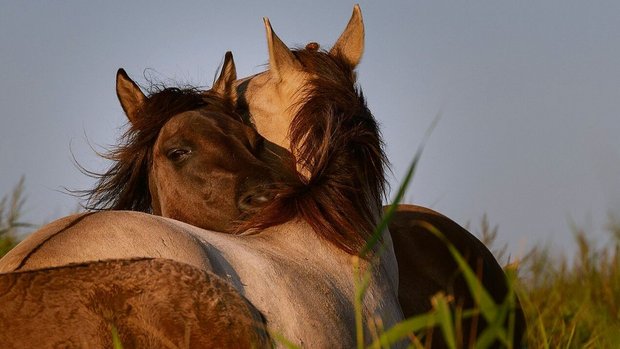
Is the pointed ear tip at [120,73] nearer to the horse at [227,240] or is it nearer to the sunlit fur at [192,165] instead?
the horse at [227,240]

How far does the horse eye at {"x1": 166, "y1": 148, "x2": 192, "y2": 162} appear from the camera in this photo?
4.47m

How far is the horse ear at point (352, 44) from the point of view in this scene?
177 inches

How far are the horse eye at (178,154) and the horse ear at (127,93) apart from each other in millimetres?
605

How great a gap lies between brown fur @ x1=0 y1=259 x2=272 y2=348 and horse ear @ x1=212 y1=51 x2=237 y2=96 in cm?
225

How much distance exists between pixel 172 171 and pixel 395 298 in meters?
1.13

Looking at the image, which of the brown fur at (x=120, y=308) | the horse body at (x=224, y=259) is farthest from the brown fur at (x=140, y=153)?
the brown fur at (x=120, y=308)

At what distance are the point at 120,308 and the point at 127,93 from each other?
2.65 m

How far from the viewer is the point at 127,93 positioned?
16.7 feet

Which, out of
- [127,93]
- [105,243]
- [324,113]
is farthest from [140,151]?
[105,243]

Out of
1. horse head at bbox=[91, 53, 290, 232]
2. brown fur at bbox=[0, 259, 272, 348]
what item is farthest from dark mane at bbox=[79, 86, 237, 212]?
brown fur at bbox=[0, 259, 272, 348]

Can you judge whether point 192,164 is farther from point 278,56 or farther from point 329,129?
point 329,129

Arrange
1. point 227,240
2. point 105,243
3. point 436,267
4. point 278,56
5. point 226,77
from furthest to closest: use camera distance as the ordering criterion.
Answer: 1. point 436,267
2. point 226,77
3. point 278,56
4. point 227,240
5. point 105,243

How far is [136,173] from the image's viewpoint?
4.63 m

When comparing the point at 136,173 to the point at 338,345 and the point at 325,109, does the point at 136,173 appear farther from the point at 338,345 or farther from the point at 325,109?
the point at 338,345
